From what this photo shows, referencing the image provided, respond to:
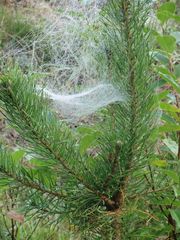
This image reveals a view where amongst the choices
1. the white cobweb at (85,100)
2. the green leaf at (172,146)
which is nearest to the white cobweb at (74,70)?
the white cobweb at (85,100)

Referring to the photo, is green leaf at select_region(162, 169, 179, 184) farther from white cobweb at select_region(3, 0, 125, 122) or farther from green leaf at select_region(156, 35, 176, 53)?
green leaf at select_region(156, 35, 176, 53)

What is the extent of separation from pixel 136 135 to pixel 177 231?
0.41 meters

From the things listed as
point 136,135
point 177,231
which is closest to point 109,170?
point 136,135

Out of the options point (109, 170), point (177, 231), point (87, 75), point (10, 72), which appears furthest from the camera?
point (177, 231)

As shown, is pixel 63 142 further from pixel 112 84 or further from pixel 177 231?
pixel 177 231

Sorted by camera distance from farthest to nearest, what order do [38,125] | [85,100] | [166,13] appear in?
[166,13] → [85,100] → [38,125]

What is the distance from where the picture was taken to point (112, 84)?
2.53 feet

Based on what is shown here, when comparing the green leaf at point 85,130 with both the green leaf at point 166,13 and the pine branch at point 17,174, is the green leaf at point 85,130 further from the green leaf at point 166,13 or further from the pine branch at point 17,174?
the green leaf at point 166,13

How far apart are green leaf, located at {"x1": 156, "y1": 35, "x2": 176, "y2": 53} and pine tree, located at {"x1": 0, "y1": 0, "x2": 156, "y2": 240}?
8.3 inches

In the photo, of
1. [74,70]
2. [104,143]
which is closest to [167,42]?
[74,70]

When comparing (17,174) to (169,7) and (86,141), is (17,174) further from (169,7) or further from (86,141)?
(169,7)

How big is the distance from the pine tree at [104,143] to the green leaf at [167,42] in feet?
0.70

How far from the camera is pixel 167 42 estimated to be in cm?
99

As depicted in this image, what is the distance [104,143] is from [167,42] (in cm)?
30
